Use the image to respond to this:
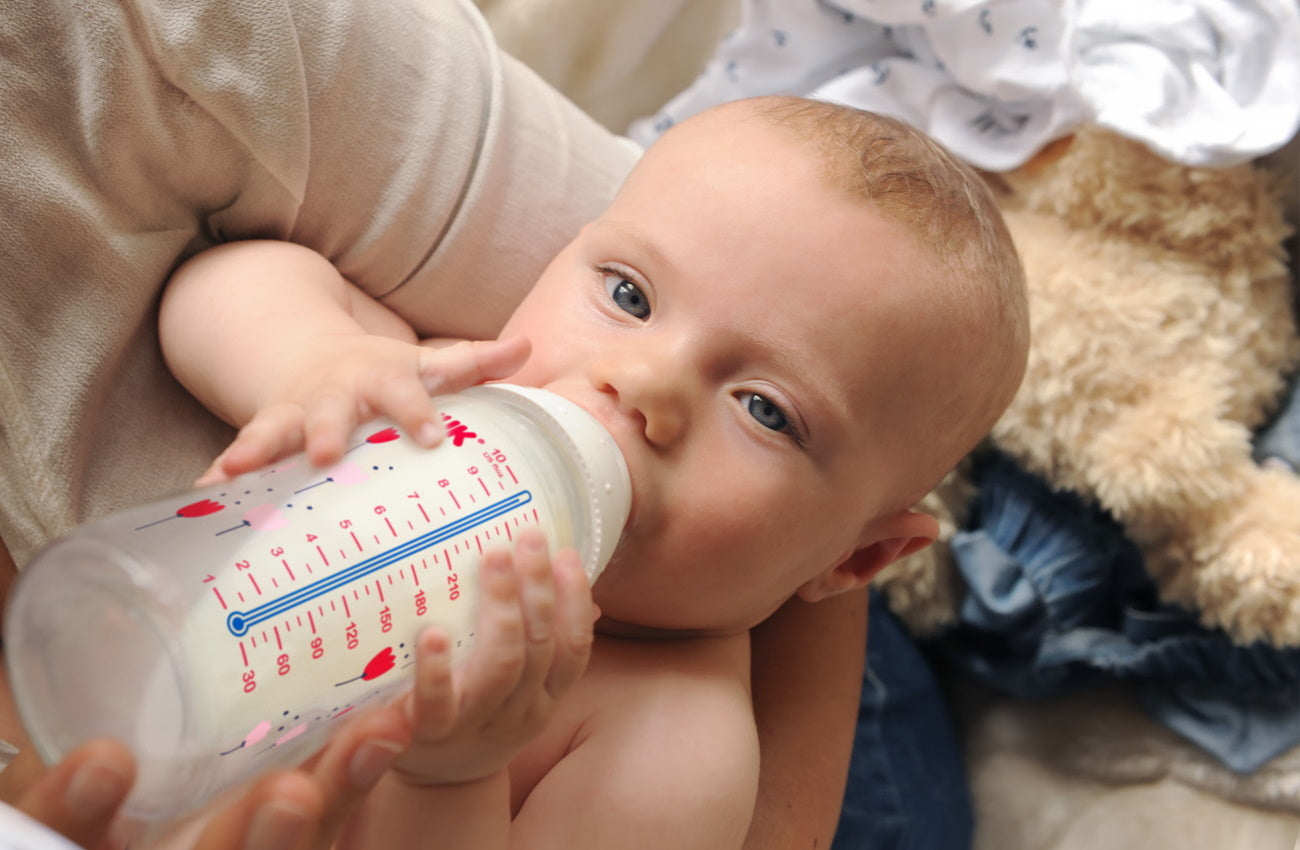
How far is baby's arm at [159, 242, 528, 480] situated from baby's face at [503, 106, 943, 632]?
0.12 meters

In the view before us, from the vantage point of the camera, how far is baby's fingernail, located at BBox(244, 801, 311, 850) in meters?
0.50

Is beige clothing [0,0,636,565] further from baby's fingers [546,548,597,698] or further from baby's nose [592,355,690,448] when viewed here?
baby's fingers [546,548,597,698]

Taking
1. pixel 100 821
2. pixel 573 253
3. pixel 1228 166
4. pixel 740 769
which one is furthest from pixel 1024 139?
pixel 100 821

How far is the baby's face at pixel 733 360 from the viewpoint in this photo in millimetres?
771

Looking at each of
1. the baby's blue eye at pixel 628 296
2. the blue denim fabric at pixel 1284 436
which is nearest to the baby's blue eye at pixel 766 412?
the baby's blue eye at pixel 628 296

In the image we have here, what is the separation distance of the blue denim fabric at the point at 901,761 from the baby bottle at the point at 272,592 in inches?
33.7

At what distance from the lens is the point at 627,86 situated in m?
1.55

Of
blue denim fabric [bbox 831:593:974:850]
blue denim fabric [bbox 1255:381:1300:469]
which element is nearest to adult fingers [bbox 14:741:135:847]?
blue denim fabric [bbox 831:593:974:850]

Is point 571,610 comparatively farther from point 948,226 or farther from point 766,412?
point 948,226

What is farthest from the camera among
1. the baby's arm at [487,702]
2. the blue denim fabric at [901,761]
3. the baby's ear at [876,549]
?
the blue denim fabric at [901,761]

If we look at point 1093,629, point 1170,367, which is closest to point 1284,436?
point 1170,367

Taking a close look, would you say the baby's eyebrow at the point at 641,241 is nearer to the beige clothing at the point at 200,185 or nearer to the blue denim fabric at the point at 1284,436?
the beige clothing at the point at 200,185

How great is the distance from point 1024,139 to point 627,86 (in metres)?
0.61

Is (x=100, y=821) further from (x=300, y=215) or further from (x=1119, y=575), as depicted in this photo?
(x=1119, y=575)
